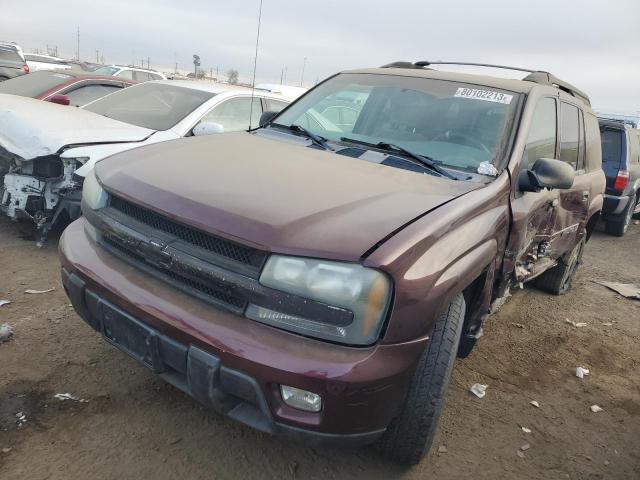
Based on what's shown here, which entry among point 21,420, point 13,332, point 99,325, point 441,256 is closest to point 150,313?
point 99,325

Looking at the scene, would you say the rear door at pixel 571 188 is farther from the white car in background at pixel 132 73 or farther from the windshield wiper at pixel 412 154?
the white car in background at pixel 132 73

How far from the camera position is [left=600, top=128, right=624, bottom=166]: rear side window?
778 cm

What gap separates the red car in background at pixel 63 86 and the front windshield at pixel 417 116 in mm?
4388

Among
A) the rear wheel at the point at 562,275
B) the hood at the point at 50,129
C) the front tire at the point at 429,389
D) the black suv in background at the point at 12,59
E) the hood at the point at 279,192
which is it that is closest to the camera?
the hood at the point at 279,192

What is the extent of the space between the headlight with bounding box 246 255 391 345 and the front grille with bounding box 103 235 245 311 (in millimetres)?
196

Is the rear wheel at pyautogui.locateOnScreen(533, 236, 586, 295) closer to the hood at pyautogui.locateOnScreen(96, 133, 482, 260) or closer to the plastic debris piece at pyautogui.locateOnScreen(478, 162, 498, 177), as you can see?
the plastic debris piece at pyautogui.locateOnScreen(478, 162, 498, 177)

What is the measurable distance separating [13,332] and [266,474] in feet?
5.96

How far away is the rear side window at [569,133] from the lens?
3400mm

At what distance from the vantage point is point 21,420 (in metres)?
2.22

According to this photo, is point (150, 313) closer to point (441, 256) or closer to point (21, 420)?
point (21, 420)

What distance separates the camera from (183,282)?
195 centimetres

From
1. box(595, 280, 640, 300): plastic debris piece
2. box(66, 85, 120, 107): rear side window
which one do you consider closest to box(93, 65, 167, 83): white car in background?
box(66, 85, 120, 107): rear side window

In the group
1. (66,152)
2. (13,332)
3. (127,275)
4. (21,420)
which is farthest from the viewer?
(66,152)

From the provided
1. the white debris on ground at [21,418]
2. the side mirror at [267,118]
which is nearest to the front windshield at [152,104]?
the side mirror at [267,118]
